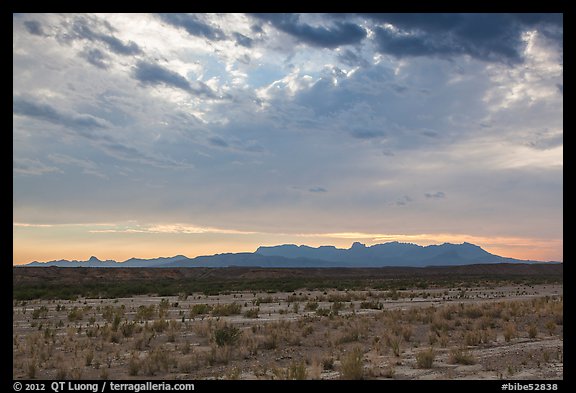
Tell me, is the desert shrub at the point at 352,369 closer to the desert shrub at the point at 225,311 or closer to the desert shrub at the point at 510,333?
the desert shrub at the point at 510,333

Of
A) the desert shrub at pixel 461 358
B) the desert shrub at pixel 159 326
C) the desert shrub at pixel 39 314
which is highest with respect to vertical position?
the desert shrub at pixel 461 358

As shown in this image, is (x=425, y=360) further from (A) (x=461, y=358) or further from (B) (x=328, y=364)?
(B) (x=328, y=364)

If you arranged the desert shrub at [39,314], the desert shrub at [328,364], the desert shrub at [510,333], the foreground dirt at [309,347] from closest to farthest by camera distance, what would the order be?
the foreground dirt at [309,347], the desert shrub at [328,364], the desert shrub at [510,333], the desert shrub at [39,314]

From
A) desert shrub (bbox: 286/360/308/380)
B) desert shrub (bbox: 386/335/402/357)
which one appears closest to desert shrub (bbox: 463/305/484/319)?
desert shrub (bbox: 386/335/402/357)

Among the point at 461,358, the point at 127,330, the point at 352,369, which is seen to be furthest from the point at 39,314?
the point at 461,358

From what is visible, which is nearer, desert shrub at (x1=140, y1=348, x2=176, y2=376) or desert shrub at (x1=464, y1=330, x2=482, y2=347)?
desert shrub at (x1=140, y1=348, x2=176, y2=376)

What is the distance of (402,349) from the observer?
56.1 feet

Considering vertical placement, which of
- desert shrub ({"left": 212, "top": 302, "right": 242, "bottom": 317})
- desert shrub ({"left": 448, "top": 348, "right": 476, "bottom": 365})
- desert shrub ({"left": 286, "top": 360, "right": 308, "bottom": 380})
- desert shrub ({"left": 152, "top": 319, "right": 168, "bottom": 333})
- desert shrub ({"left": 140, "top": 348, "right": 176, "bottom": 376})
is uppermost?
desert shrub ({"left": 286, "top": 360, "right": 308, "bottom": 380})

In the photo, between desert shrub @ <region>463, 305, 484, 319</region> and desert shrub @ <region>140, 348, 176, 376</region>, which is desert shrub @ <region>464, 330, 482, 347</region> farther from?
desert shrub @ <region>140, 348, 176, 376</region>

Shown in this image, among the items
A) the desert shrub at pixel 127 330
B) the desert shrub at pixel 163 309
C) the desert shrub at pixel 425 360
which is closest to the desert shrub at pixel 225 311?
the desert shrub at pixel 163 309

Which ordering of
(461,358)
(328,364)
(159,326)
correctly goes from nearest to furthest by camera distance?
(328,364) → (461,358) → (159,326)
